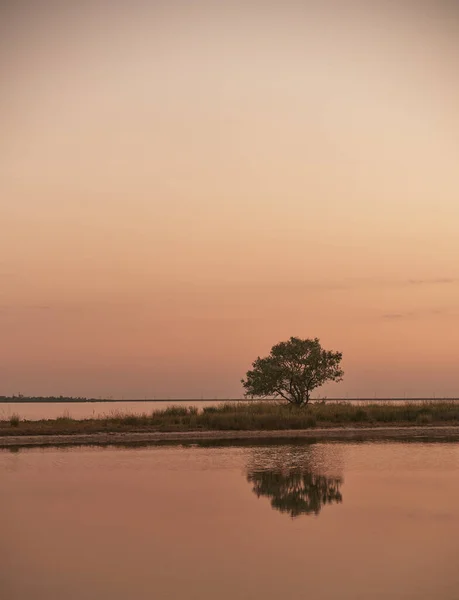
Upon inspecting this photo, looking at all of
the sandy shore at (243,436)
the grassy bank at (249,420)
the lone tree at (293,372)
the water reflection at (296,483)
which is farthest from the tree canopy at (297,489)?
the lone tree at (293,372)

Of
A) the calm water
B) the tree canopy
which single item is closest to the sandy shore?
the calm water

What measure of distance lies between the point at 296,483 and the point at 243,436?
14.3 m

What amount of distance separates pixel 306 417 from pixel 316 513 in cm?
2181

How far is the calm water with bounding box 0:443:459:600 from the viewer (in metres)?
Result: 9.52

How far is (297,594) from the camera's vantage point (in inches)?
354

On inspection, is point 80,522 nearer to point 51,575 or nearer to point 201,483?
point 51,575

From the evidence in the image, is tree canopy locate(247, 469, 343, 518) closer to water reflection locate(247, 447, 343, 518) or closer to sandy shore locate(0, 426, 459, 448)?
water reflection locate(247, 447, 343, 518)

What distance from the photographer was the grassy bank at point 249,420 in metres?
32.5

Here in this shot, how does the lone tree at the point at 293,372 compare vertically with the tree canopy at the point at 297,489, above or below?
above

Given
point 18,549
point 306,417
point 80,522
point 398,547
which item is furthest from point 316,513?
point 306,417

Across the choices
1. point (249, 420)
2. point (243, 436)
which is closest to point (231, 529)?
point (243, 436)

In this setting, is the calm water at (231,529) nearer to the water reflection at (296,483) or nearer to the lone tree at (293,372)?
the water reflection at (296,483)

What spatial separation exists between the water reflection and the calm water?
43mm

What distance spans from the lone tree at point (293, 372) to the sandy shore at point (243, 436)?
9736 millimetres
